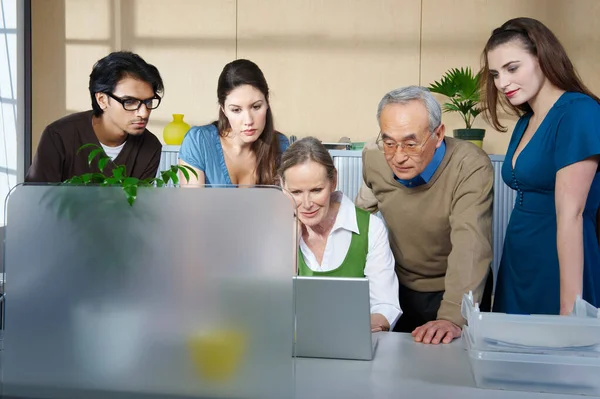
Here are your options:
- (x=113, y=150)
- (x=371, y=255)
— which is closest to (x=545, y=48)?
(x=371, y=255)

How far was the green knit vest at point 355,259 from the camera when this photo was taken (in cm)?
208

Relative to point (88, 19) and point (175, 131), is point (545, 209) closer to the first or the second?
point (175, 131)

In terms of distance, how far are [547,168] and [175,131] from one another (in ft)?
9.38

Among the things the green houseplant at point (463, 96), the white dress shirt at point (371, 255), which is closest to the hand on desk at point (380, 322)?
the white dress shirt at point (371, 255)

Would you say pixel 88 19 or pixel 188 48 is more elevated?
pixel 88 19

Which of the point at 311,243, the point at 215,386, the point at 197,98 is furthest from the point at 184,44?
the point at 215,386

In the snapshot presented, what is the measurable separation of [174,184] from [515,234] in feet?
4.42

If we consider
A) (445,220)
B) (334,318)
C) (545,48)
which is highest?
(545,48)

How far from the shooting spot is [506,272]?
2105 mm

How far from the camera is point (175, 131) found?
4.27 meters

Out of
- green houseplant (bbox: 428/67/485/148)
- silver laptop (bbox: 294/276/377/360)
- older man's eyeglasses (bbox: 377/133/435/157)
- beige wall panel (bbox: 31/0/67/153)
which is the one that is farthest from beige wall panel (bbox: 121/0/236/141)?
silver laptop (bbox: 294/276/377/360)

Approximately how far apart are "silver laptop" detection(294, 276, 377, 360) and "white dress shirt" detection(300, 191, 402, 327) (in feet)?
1.87

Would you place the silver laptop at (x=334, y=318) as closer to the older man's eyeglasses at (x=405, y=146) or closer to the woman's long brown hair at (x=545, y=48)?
the older man's eyeglasses at (x=405, y=146)

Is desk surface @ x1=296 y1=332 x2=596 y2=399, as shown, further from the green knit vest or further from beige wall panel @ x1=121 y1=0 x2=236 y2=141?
beige wall panel @ x1=121 y1=0 x2=236 y2=141
